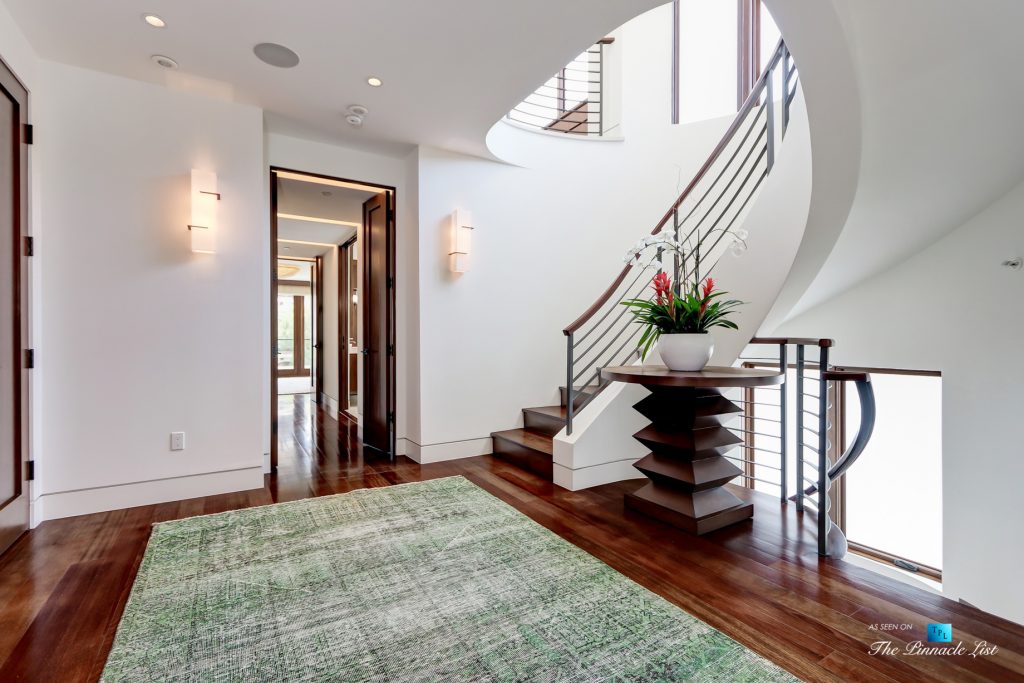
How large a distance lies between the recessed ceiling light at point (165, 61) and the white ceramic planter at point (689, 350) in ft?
11.2

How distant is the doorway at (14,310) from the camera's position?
2.42 meters

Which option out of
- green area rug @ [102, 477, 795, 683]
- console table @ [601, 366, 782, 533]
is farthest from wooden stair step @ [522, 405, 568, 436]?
green area rug @ [102, 477, 795, 683]

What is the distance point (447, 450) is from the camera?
419cm

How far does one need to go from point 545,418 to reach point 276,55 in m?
3.29

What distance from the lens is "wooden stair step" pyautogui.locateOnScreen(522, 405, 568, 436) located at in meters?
4.08

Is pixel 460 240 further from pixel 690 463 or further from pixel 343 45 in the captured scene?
pixel 690 463

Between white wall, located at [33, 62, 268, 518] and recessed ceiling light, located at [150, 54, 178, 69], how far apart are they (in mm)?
347

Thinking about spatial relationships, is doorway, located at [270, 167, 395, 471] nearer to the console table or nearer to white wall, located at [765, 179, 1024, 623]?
the console table

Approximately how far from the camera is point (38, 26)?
2490mm

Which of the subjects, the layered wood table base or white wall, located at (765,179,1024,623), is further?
white wall, located at (765,179,1024,623)

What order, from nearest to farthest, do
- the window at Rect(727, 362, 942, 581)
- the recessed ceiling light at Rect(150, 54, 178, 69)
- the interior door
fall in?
1. the interior door
2. the recessed ceiling light at Rect(150, 54, 178, 69)
3. the window at Rect(727, 362, 942, 581)

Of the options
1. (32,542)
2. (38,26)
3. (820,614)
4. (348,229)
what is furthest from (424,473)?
(348,229)

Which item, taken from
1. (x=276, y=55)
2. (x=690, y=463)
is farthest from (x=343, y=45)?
(x=690, y=463)

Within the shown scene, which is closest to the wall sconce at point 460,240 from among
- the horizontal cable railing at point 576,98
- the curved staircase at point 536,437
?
the curved staircase at point 536,437
